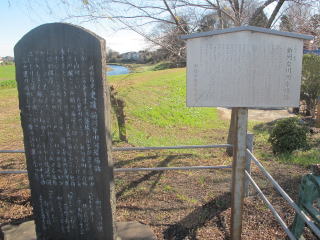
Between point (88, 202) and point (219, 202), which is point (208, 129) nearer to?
point (219, 202)

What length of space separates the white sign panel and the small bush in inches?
173

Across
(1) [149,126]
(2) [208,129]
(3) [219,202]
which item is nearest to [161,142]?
(1) [149,126]

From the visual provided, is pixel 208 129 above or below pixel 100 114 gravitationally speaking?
below

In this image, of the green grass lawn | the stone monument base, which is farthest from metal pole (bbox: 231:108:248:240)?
the green grass lawn

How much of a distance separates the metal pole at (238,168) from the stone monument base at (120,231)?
100 centimetres

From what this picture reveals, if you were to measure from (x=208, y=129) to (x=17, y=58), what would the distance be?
914cm

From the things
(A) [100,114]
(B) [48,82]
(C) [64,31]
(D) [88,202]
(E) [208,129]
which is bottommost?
(E) [208,129]

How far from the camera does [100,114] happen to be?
3.15 meters

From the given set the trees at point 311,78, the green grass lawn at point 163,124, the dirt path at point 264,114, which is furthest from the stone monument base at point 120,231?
the trees at point 311,78

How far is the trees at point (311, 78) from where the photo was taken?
42.0ft

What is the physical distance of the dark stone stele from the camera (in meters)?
3.07

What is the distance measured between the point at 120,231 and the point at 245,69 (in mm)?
2388

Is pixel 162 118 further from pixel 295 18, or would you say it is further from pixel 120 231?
pixel 120 231

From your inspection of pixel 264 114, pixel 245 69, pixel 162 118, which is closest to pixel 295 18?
pixel 245 69
